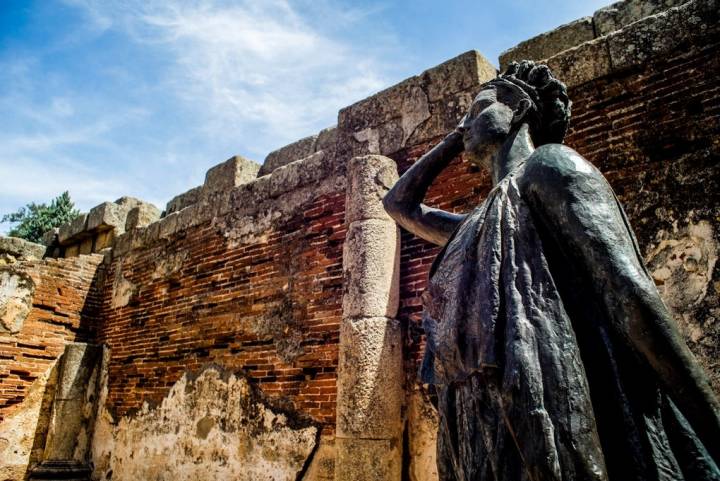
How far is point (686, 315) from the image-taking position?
10.3ft

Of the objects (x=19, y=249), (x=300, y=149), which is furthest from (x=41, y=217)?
(x=300, y=149)

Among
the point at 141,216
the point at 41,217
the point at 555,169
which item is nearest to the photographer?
the point at 555,169

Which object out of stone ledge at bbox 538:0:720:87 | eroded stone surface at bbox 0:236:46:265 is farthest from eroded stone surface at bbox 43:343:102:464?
stone ledge at bbox 538:0:720:87

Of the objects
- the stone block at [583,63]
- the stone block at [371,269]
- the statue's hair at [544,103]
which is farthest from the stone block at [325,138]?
the statue's hair at [544,103]

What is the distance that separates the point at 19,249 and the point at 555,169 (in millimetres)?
10147

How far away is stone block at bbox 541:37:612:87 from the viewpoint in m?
3.84

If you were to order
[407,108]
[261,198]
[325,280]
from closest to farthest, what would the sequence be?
1. [407,108]
2. [325,280]
3. [261,198]

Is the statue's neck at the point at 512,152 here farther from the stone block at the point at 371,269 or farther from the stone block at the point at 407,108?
the stone block at the point at 407,108

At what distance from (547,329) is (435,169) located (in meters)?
0.90

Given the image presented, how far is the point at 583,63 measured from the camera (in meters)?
3.92

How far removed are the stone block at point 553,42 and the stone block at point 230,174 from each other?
11.7ft

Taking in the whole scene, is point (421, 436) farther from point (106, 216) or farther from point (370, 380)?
point (106, 216)

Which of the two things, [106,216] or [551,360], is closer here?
[551,360]

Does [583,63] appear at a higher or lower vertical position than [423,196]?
higher
